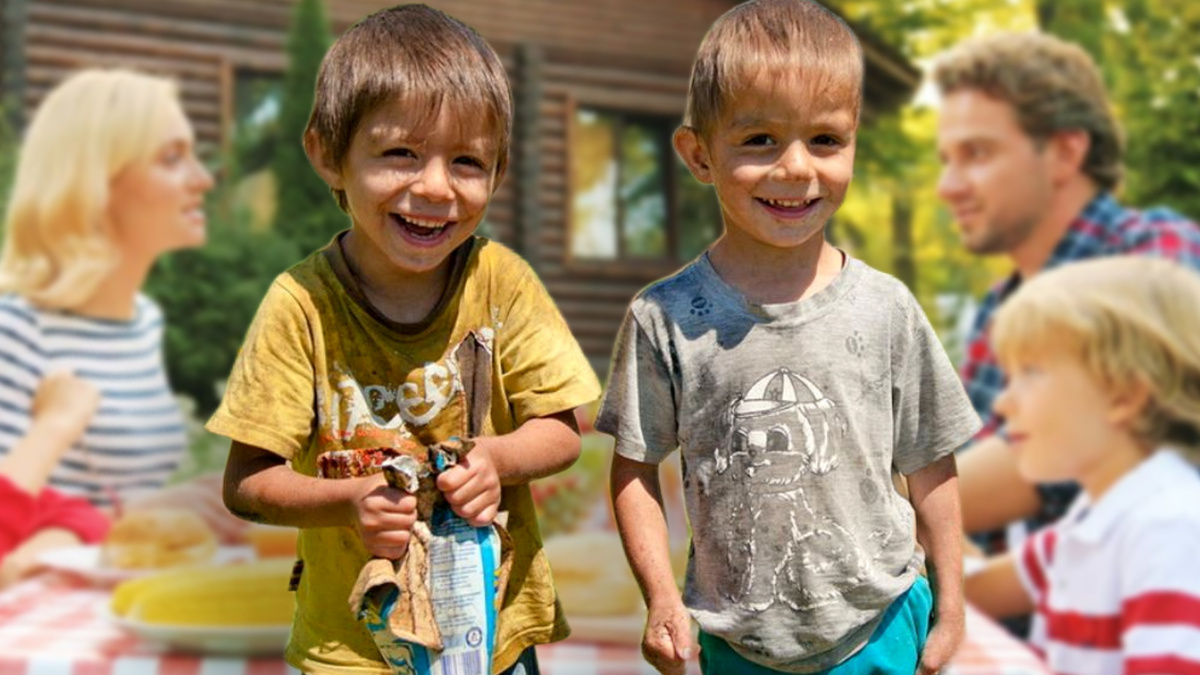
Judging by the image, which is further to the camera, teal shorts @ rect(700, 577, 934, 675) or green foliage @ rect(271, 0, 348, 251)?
green foliage @ rect(271, 0, 348, 251)

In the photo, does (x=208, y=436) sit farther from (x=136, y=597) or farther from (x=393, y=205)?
(x=393, y=205)

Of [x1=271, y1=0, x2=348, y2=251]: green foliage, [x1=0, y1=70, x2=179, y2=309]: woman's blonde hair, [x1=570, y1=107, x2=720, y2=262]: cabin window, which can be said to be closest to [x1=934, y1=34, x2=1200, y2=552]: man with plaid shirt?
[x1=570, y1=107, x2=720, y2=262]: cabin window

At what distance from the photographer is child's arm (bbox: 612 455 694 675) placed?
1929 mm

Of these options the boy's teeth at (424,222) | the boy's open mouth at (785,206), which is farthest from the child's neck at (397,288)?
the boy's open mouth at (785,206)

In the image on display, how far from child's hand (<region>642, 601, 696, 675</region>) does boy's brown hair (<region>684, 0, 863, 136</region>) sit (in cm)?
66

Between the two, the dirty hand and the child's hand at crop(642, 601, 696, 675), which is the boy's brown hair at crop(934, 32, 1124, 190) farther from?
the child's hand at crop(642, 601, 696, 675)

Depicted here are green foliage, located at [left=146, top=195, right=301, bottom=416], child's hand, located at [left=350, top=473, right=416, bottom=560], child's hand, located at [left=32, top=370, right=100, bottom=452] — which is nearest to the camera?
child's hand, located at [left=350, top=473, right=416, bottom=560]

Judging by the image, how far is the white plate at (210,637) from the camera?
13.0 ft

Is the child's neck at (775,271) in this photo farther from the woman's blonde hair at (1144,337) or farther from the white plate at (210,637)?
the woman's blonde hair at (1144,337)

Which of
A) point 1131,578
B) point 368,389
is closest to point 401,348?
point 368,389

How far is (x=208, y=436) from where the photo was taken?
504cm

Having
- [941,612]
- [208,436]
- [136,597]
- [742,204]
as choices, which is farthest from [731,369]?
[208,436]

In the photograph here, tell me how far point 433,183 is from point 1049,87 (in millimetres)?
3854

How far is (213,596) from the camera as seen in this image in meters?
4.47
